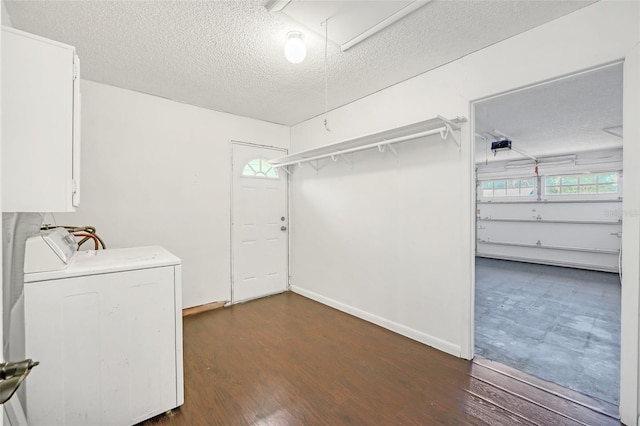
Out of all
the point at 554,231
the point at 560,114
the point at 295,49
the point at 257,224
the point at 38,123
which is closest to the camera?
the point at 38,123

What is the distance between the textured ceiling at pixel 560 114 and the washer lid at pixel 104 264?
2.74 metres

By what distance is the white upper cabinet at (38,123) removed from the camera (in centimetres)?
123

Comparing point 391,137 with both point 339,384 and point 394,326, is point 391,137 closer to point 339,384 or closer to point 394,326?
point 394,326

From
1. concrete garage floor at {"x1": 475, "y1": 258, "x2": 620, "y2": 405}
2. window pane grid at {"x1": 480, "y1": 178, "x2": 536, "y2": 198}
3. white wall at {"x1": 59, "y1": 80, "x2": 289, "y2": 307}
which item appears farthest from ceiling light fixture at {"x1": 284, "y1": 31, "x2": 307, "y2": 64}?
window pane grid at {"x1": 480, "y1": 178, "x2": 536, "y2": 198}

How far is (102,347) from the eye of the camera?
1.58 metres

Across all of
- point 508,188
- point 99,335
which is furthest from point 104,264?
point 508,188

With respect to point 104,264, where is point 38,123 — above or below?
above

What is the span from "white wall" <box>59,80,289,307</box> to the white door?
12 centimetres

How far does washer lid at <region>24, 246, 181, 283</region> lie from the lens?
4.81 feet

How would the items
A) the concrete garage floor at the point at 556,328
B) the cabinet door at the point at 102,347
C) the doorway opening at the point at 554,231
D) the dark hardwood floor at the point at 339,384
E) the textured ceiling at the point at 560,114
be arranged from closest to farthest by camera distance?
the cabinet door at the point at 102,347
the dark hardwood floor at the point at 339,384
the concrete garage floor at the point at 556,328
the doorway opening at the point at 554,231
the textured ceiling at the point at 560,114

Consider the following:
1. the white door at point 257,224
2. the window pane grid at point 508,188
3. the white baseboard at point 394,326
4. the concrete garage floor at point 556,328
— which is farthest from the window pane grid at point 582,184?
the white door at point 257,224

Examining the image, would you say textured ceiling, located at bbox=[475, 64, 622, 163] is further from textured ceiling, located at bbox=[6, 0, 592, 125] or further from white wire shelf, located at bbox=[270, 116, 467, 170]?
textured ceiling, located at bbox=[6, 0, 592, 125]

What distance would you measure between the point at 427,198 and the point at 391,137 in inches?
26.6

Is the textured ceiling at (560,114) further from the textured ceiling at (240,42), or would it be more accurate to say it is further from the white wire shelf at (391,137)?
the textured ceiling at (240,42)
